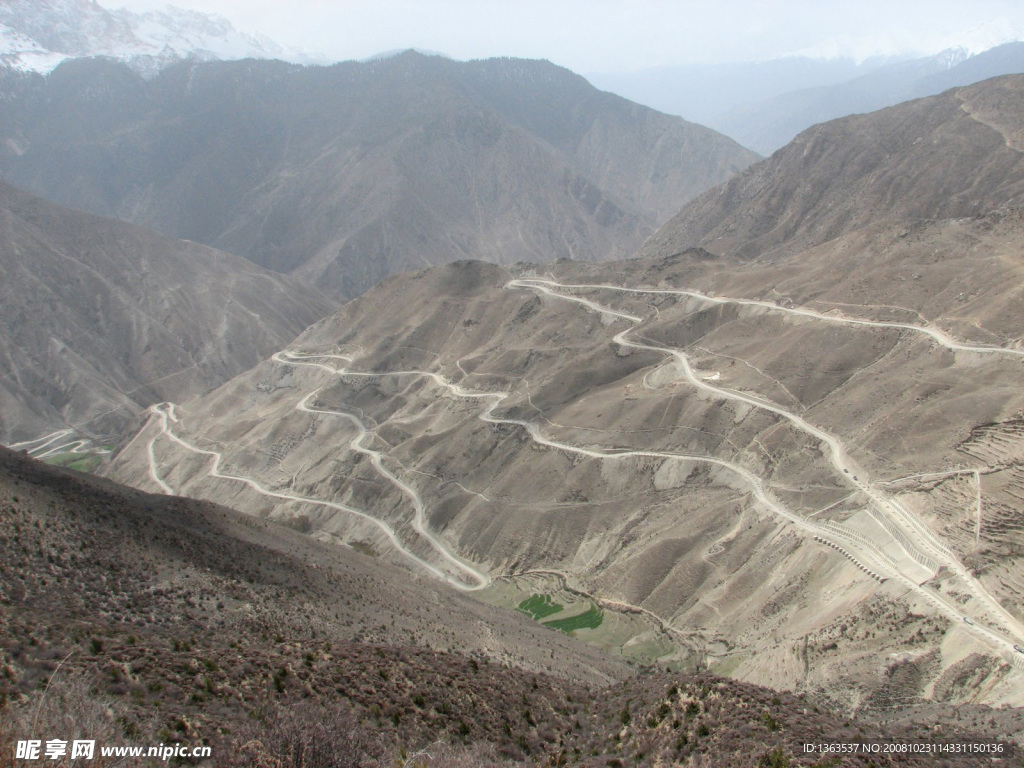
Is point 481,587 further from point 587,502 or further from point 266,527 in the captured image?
point 266,527

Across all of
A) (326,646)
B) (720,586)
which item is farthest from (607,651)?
(326,646)

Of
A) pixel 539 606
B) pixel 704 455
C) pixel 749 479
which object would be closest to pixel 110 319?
pixel 539 606

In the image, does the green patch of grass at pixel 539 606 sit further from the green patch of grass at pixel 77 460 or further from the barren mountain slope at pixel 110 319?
the barren mountain slope at pixel 110 319

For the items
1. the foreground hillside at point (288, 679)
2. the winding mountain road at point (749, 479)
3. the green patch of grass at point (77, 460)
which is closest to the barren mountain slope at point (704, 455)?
the winding mountain road at point (749, 479)

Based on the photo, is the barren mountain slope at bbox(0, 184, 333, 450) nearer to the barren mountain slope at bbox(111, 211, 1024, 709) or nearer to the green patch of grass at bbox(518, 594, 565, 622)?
the barren mountain slope at bbox(111, 211, 1024, 709)

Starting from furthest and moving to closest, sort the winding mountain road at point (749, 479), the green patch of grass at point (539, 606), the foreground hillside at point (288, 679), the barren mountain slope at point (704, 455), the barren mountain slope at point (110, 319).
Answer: the barren mountain slope at point (110, 319), the green patch of grass at point (539, 606), the barren mountain slope at point (704, 455), the winding mountain road at point (749, 479), the foreground hillside at point (288, 679)
